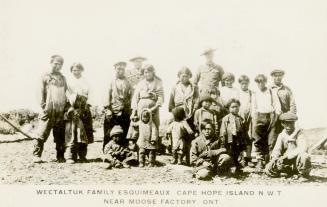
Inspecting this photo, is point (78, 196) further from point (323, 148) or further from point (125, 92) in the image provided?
point (323, 148)

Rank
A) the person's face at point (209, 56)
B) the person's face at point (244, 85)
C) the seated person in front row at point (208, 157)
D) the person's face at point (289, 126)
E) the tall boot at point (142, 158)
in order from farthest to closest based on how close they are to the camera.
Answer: the person's face at point (209, 56), the person's face at point (244, 85), the tall boot at point (142, 158), the person's face at point (289, 126), the seated person in front row at point (208, 157)

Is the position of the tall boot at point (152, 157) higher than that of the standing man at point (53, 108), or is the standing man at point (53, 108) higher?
the standing man at point (53, 108)

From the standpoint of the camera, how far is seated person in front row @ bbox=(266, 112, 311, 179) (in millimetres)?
6773

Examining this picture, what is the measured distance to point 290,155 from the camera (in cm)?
→ 684

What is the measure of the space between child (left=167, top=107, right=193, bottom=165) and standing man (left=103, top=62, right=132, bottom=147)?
2.15 ft

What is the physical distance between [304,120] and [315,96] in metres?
0.42

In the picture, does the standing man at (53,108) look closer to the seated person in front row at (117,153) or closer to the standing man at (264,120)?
the seated person in front row at (117,153)

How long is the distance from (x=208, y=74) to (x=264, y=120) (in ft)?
3.31

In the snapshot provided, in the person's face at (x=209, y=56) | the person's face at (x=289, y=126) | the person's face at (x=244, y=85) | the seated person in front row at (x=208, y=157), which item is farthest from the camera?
the person's face at (x=209, y=56)

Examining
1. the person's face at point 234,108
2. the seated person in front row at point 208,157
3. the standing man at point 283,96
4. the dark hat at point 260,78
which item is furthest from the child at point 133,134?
the standing man at point 283,96

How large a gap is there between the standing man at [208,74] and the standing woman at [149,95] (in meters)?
0.56

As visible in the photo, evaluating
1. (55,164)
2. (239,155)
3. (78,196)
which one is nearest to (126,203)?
(78,196)

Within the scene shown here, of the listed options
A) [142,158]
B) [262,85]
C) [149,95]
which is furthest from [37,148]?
[262,85]

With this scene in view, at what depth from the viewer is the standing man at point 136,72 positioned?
24.5 ft
